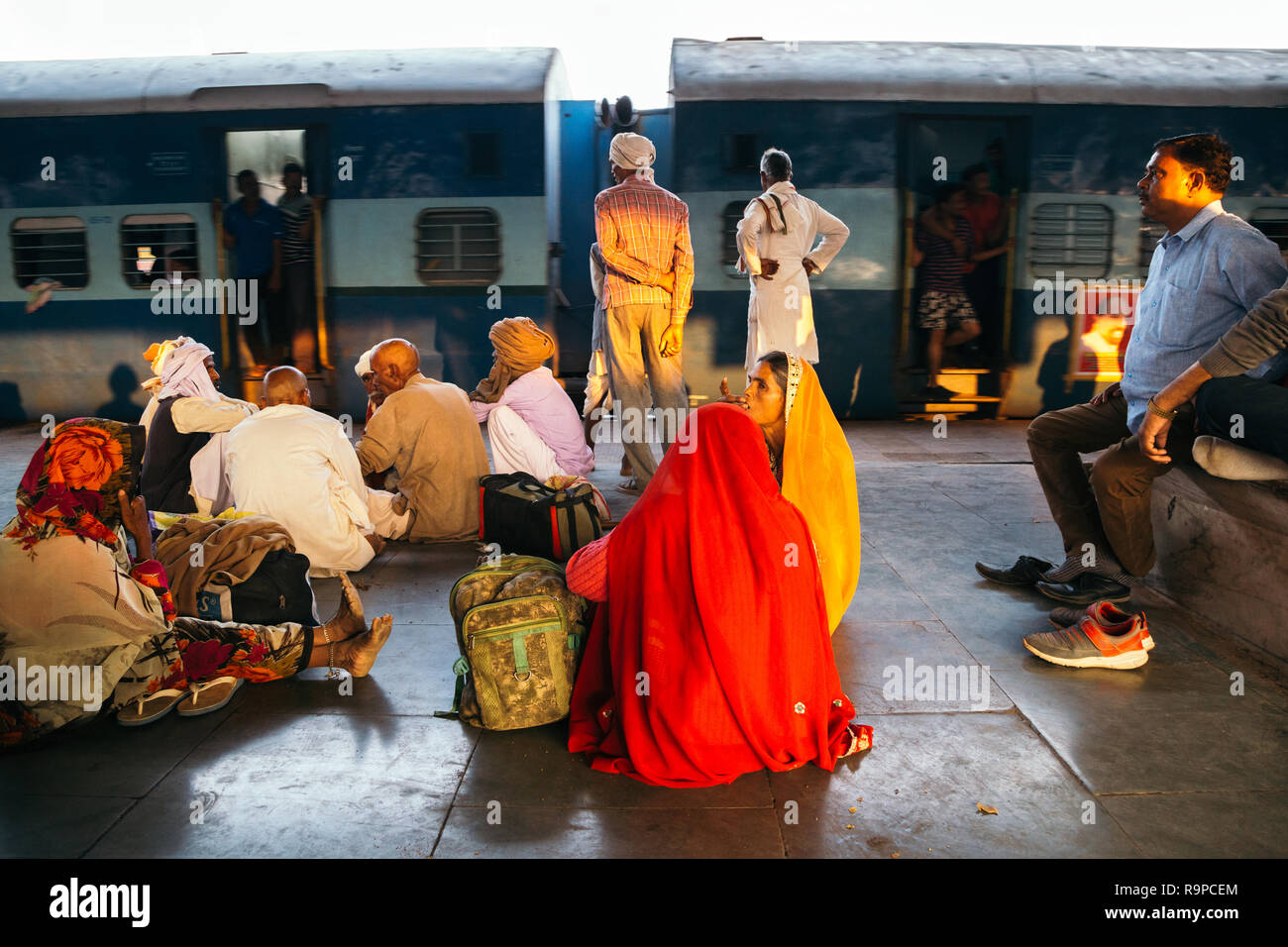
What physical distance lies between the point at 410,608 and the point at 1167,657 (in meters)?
3.08

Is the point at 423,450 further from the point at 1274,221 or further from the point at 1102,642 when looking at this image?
the point at 1274,221

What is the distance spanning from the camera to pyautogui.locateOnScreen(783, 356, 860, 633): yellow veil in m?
3.53

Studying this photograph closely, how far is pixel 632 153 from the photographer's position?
20.0 ft

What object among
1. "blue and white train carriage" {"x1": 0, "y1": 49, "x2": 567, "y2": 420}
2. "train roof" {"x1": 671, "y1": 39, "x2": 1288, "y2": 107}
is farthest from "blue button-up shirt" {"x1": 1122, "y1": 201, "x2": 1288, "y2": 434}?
"blue and white train carriage" {"x1": 0, "y1": 49, "x2": 567, "y2": 420}

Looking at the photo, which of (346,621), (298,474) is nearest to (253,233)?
(298,474)

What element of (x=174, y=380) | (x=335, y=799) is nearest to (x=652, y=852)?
(x=335, y=799)

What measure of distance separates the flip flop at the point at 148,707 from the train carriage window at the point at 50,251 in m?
7.27

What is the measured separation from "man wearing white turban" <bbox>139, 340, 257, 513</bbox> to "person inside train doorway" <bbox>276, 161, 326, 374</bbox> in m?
3.86

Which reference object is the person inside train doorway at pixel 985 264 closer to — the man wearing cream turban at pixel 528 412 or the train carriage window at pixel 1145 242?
the train carriage window at pixel 1145 242

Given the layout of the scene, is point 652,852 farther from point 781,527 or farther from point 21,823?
point 21,823

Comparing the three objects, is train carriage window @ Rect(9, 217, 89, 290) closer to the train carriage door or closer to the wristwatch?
the train carriage door

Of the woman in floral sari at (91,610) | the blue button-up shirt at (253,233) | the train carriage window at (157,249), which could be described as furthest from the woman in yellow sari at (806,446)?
the train carriage window at (157,249)

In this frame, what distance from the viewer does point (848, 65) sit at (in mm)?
8938

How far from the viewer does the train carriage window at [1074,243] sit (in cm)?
884
